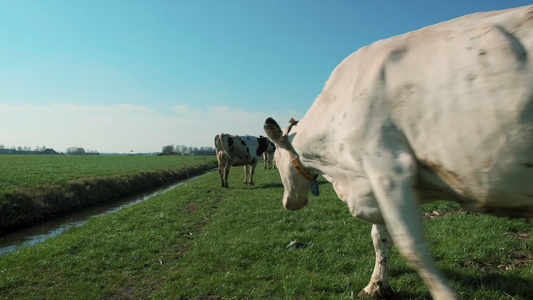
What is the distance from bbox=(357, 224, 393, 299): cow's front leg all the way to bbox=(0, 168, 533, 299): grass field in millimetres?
189

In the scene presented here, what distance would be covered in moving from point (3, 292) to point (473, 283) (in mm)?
5957

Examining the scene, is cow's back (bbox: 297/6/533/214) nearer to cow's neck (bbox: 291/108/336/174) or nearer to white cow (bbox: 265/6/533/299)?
white cow (bbox: 265/6/533/299)

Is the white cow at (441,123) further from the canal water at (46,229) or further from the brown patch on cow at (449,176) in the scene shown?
the canal water at (46,229)

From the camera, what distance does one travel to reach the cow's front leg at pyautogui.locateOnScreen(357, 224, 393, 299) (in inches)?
139

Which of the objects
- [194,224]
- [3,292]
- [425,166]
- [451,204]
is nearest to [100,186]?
[194,224]

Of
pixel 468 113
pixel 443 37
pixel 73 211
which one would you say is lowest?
pixel 73 211

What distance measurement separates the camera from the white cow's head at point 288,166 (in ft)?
10.6

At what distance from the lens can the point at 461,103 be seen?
1620mm

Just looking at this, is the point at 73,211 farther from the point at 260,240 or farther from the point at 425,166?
the point at 425,166

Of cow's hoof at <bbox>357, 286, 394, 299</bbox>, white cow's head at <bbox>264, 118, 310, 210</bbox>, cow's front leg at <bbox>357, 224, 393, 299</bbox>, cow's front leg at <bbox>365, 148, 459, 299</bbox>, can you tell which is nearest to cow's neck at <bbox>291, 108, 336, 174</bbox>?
white cow's head at <bbox>264, 118, 310, 210</bbox>

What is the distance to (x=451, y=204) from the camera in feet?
25.8

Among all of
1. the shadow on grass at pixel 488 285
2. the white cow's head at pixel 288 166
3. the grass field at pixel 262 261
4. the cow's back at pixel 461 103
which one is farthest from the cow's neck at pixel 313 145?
the shadow on grass at pixel 488 285

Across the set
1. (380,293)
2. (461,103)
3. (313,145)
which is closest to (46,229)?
(380,293)

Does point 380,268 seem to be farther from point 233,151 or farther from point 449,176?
A: point 233,151
